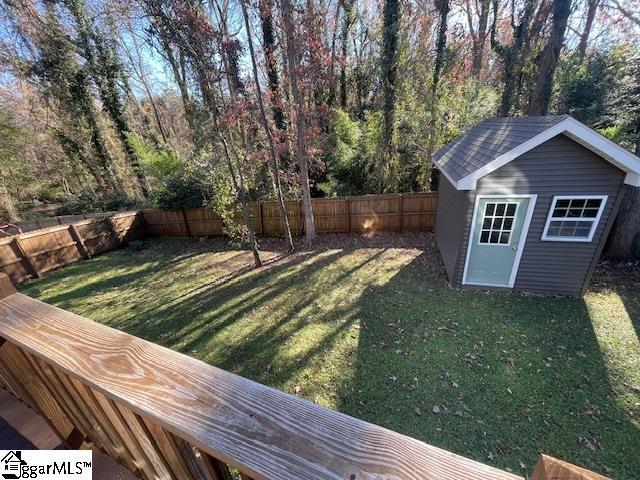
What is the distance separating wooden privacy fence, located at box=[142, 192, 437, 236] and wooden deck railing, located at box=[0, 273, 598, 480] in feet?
30.0

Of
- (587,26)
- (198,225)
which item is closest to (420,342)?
(198,225)

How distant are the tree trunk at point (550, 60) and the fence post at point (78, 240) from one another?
16.9 m

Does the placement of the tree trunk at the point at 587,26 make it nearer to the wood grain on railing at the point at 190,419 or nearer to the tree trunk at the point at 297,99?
the tree trunk at the point at 297,99

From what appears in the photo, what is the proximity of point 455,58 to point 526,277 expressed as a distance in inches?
375

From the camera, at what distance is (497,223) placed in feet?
18.9

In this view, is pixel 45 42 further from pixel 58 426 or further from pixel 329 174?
pixel 58 426

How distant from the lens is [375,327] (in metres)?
5.30

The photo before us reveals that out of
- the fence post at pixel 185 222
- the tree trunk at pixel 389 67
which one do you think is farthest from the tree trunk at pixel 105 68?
the tree trunk at pixel 389 67

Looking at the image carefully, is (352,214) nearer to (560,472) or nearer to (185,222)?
(185,222)

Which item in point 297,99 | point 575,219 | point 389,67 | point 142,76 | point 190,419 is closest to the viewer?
point 190,419

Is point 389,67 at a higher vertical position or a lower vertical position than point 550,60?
higher

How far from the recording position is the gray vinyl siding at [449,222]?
617 cm

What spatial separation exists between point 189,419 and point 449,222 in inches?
295

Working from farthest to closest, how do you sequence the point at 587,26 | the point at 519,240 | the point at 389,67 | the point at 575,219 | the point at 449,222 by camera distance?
the point at 587,26 < the point at 389,67 < the point at 449,222 < the point at 519,240 < the point at 575,219
